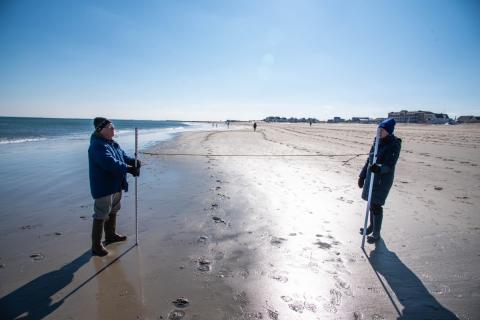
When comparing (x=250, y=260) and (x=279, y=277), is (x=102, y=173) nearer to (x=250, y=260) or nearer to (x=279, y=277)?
(x=250, y=260)

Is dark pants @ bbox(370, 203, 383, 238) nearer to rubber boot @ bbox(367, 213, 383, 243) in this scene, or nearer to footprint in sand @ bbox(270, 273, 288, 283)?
rubber boot @ bbox(367, 213, 383, 243)

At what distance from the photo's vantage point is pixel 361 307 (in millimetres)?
3551

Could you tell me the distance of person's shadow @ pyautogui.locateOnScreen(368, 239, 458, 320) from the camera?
346cm

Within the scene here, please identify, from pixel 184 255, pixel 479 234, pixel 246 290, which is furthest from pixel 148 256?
pixel 479 234

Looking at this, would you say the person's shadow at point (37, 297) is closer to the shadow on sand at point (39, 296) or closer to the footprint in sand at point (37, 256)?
the shadow on sand at point (39, 296)

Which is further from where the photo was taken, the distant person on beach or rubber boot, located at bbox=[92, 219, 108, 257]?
rubber boot, located at bbox=[92, 219, 108, 257]

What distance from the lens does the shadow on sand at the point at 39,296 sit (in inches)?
131

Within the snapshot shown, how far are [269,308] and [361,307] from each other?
116cm

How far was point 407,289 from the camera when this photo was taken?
395cm

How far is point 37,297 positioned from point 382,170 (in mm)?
5542

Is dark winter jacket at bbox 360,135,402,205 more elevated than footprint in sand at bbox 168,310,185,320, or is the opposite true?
dark winter jacket at bbox 360,135,402,205

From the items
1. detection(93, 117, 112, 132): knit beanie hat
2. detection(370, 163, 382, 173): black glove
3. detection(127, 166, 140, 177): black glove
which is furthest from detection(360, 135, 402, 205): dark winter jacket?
detection(93, 117, 112, 132): knit beanie hat

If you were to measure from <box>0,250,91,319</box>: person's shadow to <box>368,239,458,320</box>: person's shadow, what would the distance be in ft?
14.1

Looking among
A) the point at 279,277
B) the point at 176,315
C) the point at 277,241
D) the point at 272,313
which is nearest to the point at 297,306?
the point at 272,313
